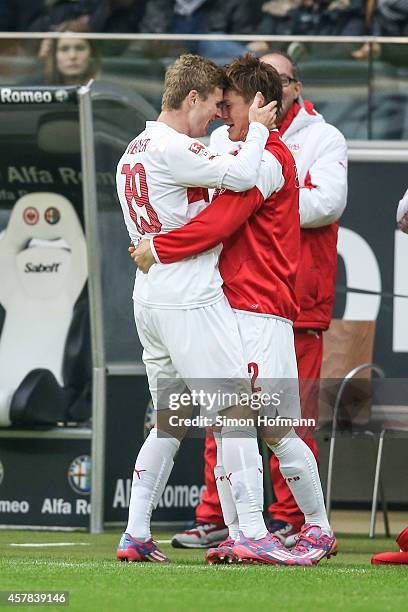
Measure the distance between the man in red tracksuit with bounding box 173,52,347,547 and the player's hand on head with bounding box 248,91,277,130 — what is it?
0.89m

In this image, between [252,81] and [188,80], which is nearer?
[188,80]

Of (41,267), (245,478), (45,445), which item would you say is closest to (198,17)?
(41,267)

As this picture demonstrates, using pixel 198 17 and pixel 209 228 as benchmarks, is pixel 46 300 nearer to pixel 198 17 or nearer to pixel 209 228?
pixel 209 228

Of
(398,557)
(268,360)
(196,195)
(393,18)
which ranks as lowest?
(398,557)

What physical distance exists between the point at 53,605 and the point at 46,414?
12.0 feet

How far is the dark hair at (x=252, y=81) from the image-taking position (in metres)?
5.70

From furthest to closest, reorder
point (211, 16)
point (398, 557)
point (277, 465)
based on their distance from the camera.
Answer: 1. point (211, 16)
2. point (277, 465)
3. point (398, 557)

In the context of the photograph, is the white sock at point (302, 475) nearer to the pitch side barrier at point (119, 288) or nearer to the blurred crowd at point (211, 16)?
the pitch side barrier at point (119, 288)

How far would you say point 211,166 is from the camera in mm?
5363

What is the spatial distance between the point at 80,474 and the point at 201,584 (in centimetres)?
321

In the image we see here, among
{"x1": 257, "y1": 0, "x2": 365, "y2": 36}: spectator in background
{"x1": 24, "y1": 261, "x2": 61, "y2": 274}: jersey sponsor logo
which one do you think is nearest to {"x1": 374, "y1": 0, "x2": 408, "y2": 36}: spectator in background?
{"x1": 257, "y1": 0, "x2": 365, "y2": 36}: spectator in background

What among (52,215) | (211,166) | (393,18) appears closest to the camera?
(211,166)

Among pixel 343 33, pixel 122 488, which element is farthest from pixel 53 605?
pixel 343 33

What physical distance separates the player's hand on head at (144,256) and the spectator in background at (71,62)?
2.83 meters
